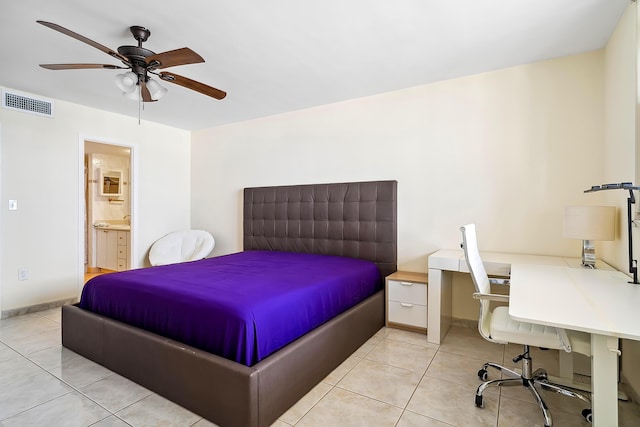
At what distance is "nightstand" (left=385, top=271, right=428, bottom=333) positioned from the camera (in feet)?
9.57

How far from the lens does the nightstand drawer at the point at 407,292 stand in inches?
115

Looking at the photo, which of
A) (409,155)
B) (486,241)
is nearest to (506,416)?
(486,241)

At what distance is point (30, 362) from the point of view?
7.87 ft

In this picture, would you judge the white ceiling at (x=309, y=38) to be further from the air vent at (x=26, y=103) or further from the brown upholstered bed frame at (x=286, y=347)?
the brown upholstered bed frame at (x=286, y=347)

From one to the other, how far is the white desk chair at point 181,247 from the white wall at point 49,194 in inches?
10.8

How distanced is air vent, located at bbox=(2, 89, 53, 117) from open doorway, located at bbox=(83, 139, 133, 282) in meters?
1.86

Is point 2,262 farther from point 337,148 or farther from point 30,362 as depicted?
point 337,148

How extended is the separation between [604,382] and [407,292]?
5.74ft

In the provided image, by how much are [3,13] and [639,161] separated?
13.1 ft

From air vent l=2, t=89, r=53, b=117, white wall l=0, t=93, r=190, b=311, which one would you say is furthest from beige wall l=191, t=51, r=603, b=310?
air vent l=2, t=89, r=53, b=117

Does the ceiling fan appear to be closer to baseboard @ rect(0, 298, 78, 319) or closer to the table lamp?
the table lamp

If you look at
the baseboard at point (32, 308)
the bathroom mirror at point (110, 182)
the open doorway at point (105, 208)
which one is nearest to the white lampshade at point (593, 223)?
the baseboard at point (32, 308)

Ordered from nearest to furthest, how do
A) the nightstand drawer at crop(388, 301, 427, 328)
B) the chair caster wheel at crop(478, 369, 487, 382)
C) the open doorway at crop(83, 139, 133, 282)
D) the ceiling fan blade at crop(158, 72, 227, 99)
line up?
the chair caster wheel at crop(478, 369, 487, 382) < the ceiling fan blade at crop(158, 72, 227, 99) < the nightstand drawer at crop(388, 301, 427, 328) < the open doorway at crop(83, 139, 133, 282)

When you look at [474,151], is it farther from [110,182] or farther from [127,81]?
[110,182]
